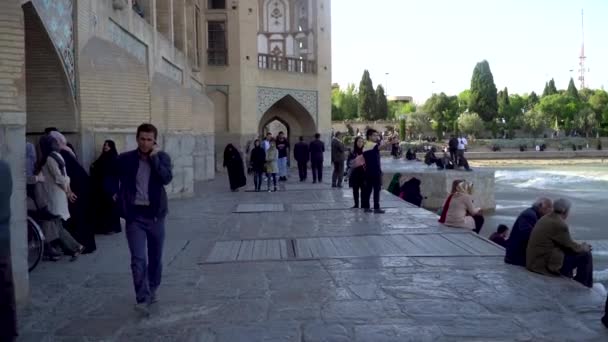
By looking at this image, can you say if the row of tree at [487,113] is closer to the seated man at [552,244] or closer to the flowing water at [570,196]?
the flowing water at [570,196]

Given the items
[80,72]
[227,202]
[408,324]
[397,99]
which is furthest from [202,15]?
[397,99]

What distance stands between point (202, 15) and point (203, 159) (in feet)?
22.8

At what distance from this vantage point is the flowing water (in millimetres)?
15742

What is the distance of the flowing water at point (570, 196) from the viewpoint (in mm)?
15742

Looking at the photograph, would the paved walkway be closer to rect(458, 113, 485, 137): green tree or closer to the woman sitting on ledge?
the woman sitting on ledge

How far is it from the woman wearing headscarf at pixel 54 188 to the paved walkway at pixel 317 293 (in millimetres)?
383

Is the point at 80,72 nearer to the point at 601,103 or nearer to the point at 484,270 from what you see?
the point at 484,270

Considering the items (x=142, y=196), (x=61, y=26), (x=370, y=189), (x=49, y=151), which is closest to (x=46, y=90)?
(x=61, y=26)

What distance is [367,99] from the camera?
2859 inches

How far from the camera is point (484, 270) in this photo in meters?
6.06

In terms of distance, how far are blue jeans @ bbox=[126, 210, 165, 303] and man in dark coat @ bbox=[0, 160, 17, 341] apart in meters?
1.36

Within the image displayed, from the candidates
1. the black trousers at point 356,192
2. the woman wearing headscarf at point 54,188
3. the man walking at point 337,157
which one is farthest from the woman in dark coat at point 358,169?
the woman wearing headscarf at point 54,188

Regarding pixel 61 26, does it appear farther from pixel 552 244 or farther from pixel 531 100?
pixel 531 100

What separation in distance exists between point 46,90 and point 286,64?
1742cm
